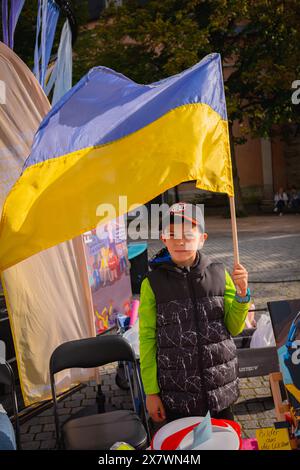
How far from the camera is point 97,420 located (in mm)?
3182

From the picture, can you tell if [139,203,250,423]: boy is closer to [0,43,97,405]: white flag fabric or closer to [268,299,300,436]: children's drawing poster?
[268,299,300,436]: children's drawing poster

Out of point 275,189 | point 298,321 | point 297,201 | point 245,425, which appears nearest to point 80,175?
point 298,321

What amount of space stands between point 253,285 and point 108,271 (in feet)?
12.0

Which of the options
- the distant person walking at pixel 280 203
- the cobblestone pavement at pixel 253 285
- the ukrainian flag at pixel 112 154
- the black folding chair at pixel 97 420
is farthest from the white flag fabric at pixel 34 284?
the distant person walking at pixel 280 203

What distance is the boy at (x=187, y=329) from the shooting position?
268 cm

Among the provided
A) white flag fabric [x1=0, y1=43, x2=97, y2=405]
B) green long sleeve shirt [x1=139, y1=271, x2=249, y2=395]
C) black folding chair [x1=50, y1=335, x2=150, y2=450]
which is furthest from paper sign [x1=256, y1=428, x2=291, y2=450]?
white flag fabric [x1=0, y1=43, x2=97, y2=405]

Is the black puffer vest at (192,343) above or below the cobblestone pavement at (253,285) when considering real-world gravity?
above

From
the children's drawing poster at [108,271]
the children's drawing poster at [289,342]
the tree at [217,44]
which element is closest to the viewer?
the children's drawing poster at [289,342]

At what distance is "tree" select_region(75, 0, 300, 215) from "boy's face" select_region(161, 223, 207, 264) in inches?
670

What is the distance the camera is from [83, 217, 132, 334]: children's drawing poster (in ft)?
21.1

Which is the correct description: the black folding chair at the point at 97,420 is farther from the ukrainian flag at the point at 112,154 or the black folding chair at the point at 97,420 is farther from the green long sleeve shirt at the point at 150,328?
the ukrainian flag at the point at 112,154

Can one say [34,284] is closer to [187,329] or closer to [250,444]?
[187,329]

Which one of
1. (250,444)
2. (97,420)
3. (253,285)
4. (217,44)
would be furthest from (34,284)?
(217,44)

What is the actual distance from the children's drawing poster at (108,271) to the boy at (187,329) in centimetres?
357
